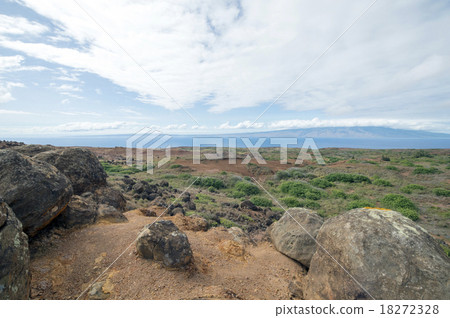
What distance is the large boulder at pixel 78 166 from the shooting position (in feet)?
28.2

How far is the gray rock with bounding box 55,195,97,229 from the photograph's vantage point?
6.23 metres

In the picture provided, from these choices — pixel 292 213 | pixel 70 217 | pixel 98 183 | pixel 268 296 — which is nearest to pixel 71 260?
pixel 70 217

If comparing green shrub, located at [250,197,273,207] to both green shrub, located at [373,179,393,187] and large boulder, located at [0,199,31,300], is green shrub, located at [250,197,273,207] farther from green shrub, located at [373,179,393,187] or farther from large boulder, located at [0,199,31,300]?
large boulder, located at [0,199,31,300]

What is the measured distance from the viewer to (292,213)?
25.0ft

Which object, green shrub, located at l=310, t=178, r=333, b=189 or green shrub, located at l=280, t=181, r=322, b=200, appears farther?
green shrub, located at l=310, t=178, r=333, b=189

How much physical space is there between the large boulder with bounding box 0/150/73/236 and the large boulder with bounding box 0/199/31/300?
146 centimetres

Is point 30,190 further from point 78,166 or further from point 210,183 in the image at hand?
point 210,183

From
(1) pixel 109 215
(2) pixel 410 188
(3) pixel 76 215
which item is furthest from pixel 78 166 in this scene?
(2) pixel 410 188

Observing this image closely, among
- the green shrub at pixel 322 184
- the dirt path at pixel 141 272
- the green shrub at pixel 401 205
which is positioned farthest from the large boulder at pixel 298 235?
the green shrub at pixel 322 184

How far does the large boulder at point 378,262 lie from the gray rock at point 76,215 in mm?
6350

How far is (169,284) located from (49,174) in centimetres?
430

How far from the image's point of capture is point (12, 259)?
320 centimetres

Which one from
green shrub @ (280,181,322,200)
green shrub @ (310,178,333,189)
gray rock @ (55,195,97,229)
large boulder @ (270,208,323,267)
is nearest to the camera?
gray rock @ (55,195,97,229)

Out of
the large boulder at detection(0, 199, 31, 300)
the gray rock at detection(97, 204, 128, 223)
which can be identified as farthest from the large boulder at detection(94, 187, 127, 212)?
the large boulder at detection(0, 199, 31, 300)
